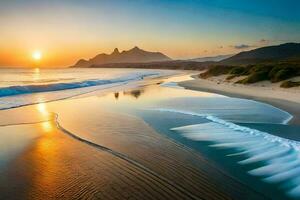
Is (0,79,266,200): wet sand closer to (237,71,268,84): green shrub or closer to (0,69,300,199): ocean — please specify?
(0,69,300,199): ocean

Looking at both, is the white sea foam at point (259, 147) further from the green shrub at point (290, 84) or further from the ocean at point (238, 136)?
the green shrub at point (290, 84)

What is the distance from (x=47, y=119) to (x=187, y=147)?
7.60 m

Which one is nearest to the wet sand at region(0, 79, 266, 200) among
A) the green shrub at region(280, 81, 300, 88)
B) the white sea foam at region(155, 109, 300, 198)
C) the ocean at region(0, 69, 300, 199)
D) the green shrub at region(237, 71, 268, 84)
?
the ocean at region(0, 69, 300, 199)

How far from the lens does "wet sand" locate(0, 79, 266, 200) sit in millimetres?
6242

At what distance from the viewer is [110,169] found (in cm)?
759

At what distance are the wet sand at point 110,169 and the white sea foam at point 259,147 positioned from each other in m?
0.84

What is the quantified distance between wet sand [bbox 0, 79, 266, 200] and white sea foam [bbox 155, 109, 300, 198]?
0.84 meters

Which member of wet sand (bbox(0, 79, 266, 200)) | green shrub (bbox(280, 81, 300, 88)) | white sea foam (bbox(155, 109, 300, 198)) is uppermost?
green shrub (bbox(280, 81, 300, 88))

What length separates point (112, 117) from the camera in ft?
46.6

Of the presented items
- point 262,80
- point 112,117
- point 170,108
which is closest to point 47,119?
point 112,117

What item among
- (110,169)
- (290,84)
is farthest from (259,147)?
(290,84)

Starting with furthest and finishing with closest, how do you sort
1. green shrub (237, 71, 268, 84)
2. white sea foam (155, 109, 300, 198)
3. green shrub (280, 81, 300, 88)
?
green shrub (237, 71, 268, 84)
green shrub (280, 81, 300, 88)
white sea foam (155, 109, 300, 198)

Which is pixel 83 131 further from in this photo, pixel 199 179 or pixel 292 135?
pixel 292 135

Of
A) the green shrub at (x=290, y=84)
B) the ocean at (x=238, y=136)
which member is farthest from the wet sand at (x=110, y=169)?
the green shrub at (x=290, y=84)
